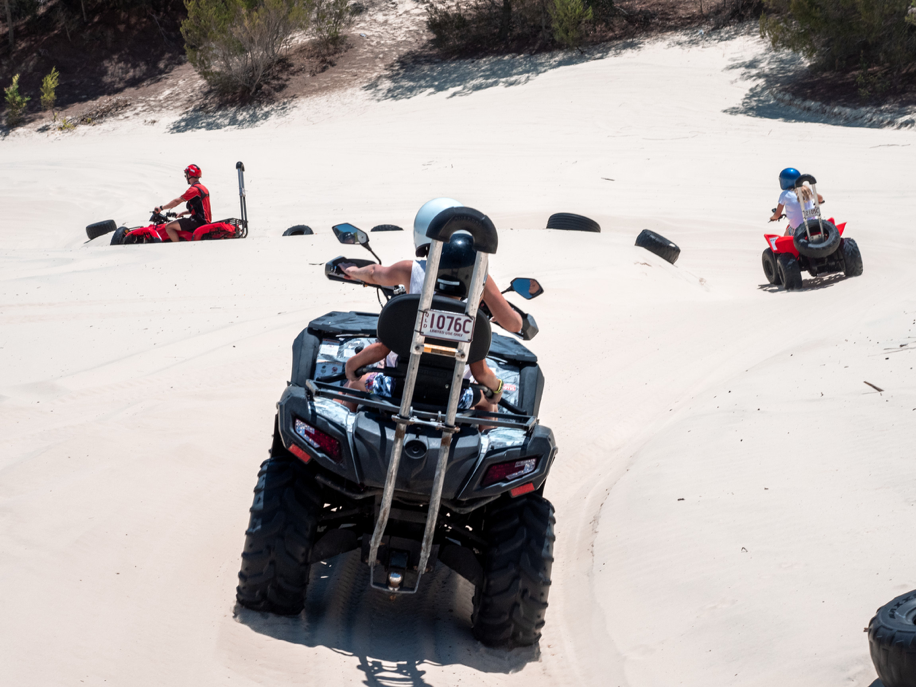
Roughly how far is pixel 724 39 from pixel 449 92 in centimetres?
824

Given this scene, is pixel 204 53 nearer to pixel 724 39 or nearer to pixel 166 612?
pixel 724 39

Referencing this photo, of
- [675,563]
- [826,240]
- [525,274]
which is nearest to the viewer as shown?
[675,563]

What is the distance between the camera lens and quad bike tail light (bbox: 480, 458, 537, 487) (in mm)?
3787

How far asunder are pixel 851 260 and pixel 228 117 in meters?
21.5

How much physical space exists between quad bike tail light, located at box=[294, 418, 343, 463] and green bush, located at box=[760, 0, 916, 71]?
22.4 m

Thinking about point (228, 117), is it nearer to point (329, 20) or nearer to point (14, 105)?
point (329, 20)

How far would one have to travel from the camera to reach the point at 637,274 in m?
11.2

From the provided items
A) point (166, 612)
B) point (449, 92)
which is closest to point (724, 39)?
point (449, 92)

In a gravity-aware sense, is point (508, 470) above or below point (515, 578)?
above

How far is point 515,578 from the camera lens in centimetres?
388

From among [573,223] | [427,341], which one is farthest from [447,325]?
[573,223]

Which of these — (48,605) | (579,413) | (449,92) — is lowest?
(449,92)

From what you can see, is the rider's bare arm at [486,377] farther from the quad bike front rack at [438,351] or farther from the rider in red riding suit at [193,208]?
the rider in red riding suit at [193,208]

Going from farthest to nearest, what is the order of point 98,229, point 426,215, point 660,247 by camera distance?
point 98,229 < point 660,247 < point 426,215
